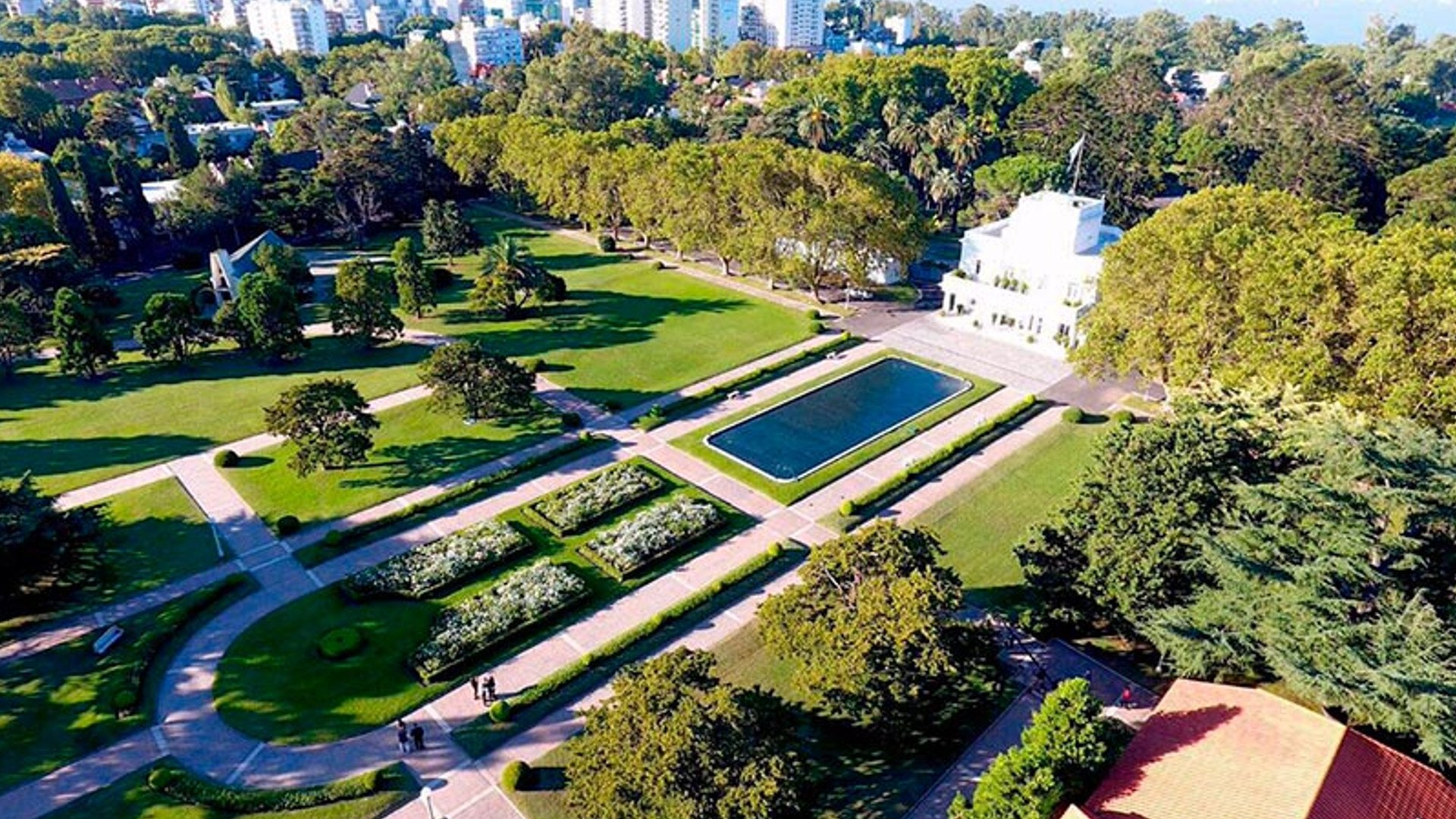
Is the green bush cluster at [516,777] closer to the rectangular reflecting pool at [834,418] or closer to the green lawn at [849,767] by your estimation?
the green lawn at [849,767]

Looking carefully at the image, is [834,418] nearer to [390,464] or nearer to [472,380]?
[472,380]

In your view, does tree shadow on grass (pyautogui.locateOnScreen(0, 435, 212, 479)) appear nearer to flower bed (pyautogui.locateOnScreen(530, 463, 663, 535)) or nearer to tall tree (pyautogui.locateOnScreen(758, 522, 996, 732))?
flower bed (pyautogui.locateOnScreen(530, 463, 663, 535))

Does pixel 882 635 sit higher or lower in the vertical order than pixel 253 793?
higher

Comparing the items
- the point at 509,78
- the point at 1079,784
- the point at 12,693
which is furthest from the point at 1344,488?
the point at 509,78

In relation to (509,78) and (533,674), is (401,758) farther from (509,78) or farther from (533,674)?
(509,78)

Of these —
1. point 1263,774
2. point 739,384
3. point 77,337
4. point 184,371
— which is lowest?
point 184,371

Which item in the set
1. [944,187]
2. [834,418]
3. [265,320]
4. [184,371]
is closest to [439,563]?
[834,418]
